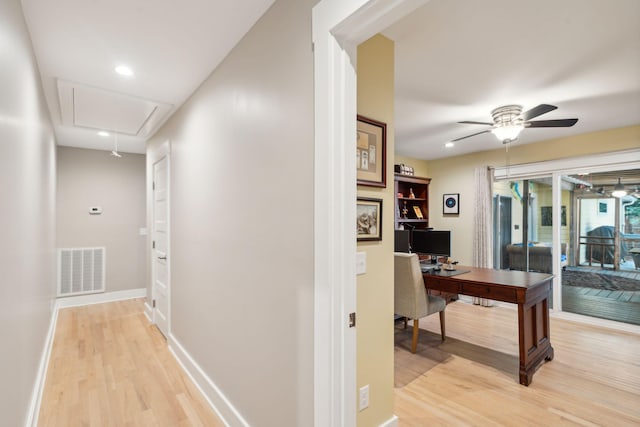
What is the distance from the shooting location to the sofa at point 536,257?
4.55 meters

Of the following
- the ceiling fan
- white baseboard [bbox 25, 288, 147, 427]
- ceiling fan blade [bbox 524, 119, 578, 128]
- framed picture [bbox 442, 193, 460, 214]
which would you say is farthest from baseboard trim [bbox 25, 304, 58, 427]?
framed picture [bbox 442, 193, 460, 214]

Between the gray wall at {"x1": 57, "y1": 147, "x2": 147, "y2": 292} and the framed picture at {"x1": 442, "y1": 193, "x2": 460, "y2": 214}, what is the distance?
5308 mm

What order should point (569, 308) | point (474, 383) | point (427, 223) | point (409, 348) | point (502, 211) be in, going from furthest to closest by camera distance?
point (427, 223)
point (502, 211)
point (569, 308)
point (409, 348)
point (474, 383)

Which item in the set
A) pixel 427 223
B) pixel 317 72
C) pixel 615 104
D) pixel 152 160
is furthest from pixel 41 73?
pixel 427 223

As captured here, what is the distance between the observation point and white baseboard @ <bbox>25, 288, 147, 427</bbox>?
2.04m

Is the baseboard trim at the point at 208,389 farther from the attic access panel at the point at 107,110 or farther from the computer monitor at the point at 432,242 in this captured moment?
the computer monitor at the point at 432,242

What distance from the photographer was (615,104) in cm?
303

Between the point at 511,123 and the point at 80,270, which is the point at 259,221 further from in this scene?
the point at 80,270

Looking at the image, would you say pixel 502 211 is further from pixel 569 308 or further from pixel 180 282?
pixel 180 282

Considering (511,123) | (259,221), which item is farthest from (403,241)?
(259,221)

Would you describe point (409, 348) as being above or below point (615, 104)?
below

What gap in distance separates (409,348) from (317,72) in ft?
9.78

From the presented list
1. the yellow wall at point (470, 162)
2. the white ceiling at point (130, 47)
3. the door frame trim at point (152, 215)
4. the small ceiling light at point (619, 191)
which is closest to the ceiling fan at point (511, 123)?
the yellow wall at point (470, 162)

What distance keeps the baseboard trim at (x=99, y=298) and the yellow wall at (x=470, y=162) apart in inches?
203
